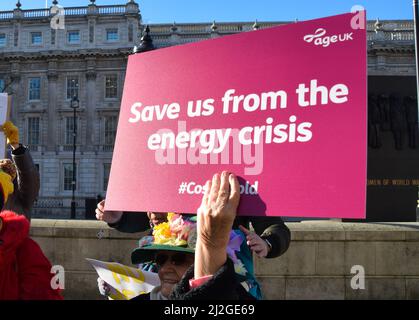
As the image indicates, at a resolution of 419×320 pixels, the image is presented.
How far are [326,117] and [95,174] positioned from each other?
3801 centimetres

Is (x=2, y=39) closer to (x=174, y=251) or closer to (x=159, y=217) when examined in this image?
(x=159, y=217)

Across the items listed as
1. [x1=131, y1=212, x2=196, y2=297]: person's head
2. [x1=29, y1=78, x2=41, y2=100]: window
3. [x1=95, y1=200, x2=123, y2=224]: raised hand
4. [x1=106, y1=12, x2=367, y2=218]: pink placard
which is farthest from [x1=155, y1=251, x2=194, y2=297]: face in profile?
[x1=29, y1=78, x2=41, y2=100]: window

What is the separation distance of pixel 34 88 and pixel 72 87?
12.0 feet

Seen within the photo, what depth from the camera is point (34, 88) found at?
40531mm

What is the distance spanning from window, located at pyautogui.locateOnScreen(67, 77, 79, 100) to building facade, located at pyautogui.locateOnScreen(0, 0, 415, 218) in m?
0.09

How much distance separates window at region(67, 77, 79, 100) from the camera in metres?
39.8

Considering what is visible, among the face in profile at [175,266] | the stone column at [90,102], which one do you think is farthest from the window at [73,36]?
the face in profile at [175,266]

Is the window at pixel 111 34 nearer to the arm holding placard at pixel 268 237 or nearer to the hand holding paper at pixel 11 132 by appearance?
the hand holding paper at pixel 11 132

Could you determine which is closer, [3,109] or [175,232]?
[175,232]

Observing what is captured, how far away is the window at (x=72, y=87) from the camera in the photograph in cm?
3975

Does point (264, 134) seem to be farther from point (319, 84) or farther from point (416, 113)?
point (416, 113)

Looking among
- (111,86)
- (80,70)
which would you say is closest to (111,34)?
(80,70)

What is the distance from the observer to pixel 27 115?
39.8m

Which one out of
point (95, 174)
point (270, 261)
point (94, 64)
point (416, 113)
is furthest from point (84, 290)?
point (94, 64)
